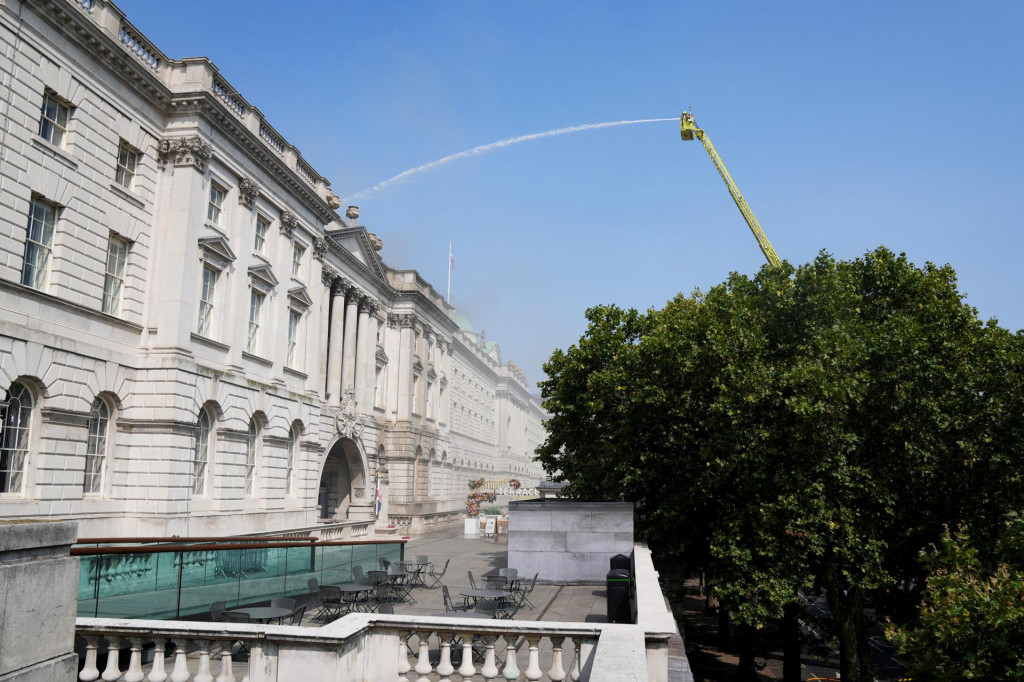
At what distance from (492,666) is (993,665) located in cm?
1427

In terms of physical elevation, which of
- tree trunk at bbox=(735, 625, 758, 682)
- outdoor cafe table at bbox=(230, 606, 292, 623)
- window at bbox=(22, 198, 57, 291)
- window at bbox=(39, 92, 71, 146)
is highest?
window at bbox=(39, 92, 71, 146)

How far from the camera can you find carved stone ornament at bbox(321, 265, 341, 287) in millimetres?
43688

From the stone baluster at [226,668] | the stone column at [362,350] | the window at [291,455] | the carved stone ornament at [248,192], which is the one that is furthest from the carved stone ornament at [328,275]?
the stone baluster at [226,668]

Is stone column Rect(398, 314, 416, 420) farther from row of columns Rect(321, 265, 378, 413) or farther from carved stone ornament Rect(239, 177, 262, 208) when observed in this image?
carved stone ornament Rect(239, 177, 262, 208)

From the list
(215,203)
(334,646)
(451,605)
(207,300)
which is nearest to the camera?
(334,646)

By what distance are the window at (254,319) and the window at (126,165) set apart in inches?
288

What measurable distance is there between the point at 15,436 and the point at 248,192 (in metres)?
14.3

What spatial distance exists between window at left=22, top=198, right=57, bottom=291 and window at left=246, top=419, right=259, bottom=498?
11618 mm

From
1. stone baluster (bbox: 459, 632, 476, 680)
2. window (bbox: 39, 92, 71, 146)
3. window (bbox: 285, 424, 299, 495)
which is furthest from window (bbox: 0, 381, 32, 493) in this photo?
stone baluster (bbox: 459, 632, 476, 680)

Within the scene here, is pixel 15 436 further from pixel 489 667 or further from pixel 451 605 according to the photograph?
pixel 489 667

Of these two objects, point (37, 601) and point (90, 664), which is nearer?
point (37, 601)

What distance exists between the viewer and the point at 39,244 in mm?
23141

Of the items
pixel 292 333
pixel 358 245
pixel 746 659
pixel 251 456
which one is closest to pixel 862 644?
pixel 746 659

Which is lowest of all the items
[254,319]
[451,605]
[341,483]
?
[451,605]
